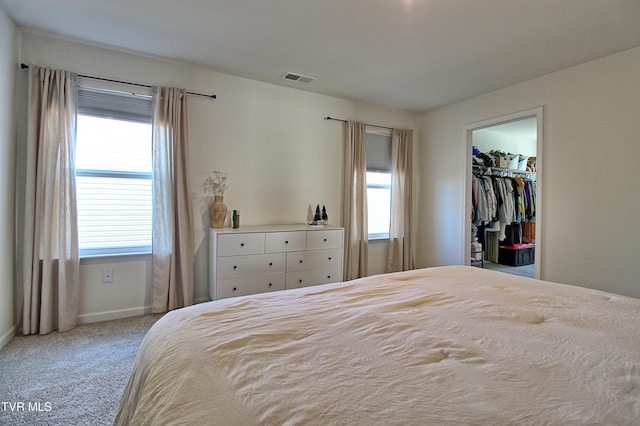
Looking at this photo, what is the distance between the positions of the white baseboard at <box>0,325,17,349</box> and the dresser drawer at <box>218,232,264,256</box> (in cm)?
159

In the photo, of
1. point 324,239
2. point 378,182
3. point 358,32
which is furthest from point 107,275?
point 378,182

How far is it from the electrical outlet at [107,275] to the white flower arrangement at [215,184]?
1115mm

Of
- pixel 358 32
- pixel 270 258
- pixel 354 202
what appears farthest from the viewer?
pixel 354 202

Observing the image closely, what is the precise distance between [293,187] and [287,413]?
3101mm

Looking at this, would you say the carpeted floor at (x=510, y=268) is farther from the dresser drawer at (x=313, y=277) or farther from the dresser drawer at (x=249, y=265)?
the dresser drawer at (x=249, y=265)

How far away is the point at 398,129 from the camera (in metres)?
4.34

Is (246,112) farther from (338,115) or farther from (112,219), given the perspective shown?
(112,219)

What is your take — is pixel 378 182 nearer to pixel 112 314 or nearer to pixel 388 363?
pixel 112 314

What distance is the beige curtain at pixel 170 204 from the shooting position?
2.87 m

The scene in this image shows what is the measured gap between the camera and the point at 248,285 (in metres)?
2.95

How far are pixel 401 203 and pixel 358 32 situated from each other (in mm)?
2467

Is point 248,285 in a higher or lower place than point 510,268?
higher

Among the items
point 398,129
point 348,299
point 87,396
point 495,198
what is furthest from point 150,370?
point 495,198

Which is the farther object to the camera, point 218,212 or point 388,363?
point 218,212
